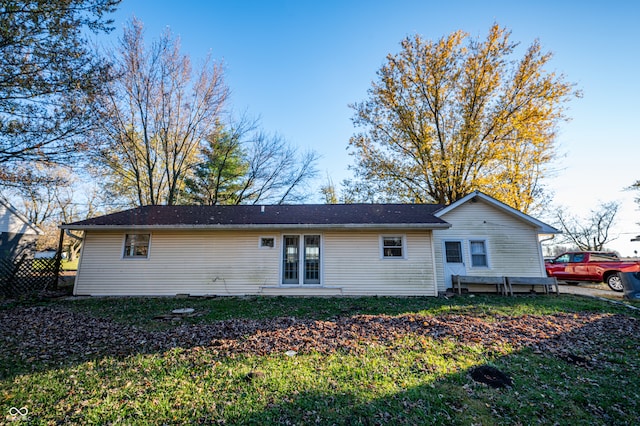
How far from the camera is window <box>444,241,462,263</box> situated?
1123 centimetres

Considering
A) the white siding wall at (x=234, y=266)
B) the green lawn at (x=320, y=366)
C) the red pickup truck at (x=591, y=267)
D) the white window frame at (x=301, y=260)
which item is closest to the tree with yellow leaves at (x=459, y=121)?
the red pickup truck at (x=591, y=267)

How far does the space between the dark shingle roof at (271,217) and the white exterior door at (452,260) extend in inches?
59.1

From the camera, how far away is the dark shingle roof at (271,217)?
9.78m

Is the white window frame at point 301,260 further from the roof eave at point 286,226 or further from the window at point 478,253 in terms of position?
the window at point 478,253

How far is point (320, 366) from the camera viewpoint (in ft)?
13.5

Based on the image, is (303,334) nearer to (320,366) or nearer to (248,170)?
(320,366)

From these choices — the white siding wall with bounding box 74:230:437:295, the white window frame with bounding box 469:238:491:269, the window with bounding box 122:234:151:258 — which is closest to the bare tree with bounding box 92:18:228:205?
the window with bounding box 122:234:151:258

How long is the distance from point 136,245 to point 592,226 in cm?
4823

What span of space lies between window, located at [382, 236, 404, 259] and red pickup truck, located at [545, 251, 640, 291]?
9.92 meters

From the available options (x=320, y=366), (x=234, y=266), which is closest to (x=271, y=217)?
(x=234, y=266)

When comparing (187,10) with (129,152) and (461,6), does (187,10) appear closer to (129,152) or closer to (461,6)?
(129,152)

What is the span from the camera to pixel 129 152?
16.6m

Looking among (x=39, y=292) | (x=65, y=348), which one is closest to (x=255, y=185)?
(x=39, y=292)

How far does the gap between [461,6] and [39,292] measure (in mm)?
19949
